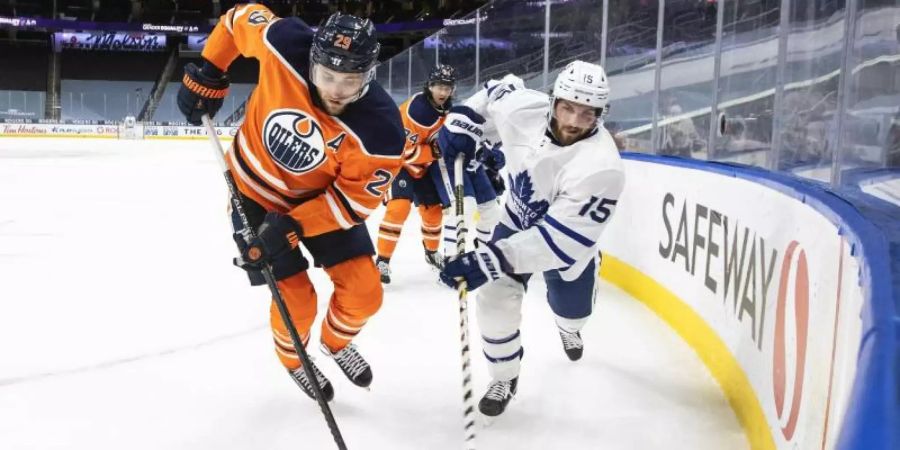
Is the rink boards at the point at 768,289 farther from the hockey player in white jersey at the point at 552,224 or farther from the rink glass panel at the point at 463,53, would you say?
the rink glass panel at the point at 463,53

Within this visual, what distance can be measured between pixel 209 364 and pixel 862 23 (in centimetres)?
241

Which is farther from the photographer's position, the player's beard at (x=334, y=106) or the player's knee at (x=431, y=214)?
the player's knee at (x=431, y=214)

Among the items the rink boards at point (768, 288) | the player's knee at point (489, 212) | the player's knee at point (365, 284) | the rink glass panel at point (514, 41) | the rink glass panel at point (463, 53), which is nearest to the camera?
the rink boards at point (768, 288)

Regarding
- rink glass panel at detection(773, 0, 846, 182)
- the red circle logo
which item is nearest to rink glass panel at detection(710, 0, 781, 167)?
rink glass panel at detection(773, 0, 846, 182)

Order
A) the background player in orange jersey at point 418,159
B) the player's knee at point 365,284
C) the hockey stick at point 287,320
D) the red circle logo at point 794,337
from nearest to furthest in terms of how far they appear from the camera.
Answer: the red circle logo at point 794,337, the hockey stick at point 287,320, the player's knee at point 365,284, the background player in orange jersey at point 418,159

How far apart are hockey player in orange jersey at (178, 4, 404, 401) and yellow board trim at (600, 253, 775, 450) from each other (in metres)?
1.14

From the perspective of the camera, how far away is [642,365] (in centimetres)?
288

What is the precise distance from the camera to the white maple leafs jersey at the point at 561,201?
2.04 m

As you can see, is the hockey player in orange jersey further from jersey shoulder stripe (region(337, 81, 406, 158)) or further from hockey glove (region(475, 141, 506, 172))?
hockey glove (region(475, 141, 506, 172))

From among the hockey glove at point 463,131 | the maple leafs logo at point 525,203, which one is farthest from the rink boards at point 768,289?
the hockey glove at point 463,131

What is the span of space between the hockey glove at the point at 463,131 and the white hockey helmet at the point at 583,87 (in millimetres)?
1237

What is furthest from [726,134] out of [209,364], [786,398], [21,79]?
[21,79]

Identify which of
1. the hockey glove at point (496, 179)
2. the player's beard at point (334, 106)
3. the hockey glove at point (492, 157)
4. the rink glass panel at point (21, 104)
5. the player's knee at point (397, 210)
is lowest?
the rink glass panel at point (21, 104)

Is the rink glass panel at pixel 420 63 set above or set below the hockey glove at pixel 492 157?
below
